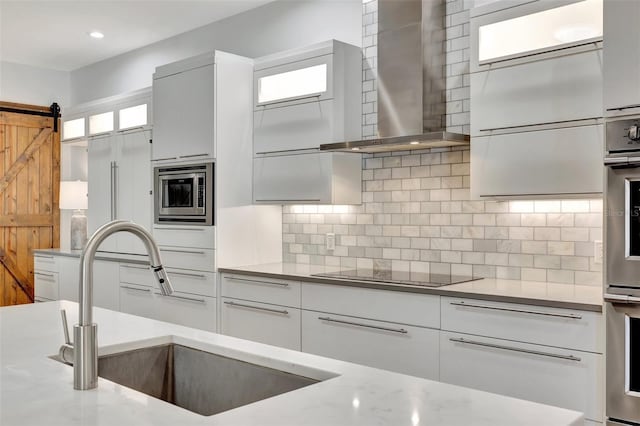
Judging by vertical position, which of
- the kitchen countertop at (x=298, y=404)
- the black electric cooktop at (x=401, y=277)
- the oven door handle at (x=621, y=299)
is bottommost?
A: the kitchen countertop at (x=298, y=404)

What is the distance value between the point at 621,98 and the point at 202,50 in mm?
3961

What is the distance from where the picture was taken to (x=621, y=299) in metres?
2.46

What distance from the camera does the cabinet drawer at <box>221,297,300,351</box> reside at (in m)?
3.82

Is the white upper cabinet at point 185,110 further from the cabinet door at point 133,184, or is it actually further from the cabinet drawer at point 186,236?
the cabinet drawer at point 186,236

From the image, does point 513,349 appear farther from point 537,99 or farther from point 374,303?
point 537,99

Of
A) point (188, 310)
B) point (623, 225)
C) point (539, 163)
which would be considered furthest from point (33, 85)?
point (623, 225)

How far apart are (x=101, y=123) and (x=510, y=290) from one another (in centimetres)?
428

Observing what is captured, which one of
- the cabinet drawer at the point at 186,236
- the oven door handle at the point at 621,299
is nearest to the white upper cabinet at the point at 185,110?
the cabinet drawer at the point at 186,236

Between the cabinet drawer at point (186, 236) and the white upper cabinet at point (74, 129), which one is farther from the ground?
Answer: the white upper cabinet at point (74, 129)

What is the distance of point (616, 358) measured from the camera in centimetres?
250

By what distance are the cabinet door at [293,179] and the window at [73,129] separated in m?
2.49

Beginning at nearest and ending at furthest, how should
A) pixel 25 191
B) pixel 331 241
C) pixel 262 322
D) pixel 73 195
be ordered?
pixel 262 322 < pixel 331 241 < pixel 73 195 < pixel 25 191

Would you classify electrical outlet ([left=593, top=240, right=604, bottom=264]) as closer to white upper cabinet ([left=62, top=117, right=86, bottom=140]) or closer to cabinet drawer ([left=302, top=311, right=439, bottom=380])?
cabinet drawer ([left=302, top=311, right=439, bottom=380])

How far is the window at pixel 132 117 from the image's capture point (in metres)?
5.26
